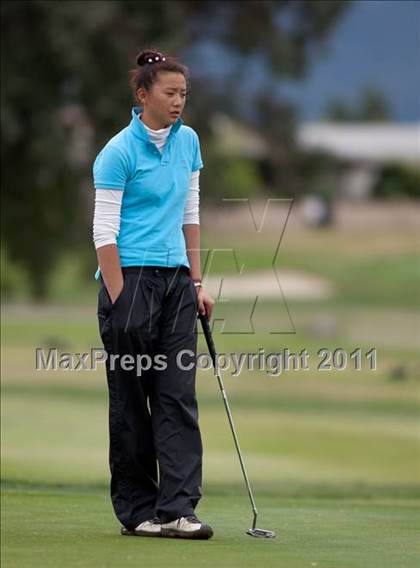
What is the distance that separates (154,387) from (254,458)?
793 centimetres

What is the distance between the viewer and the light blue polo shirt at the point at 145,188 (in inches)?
268

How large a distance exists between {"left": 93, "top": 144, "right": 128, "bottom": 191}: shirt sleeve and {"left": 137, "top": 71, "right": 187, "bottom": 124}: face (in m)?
0.25

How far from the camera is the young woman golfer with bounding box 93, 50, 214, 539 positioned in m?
6.81

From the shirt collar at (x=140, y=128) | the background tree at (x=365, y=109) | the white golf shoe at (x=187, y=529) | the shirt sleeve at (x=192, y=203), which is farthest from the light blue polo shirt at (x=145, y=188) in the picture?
the background tree at (x=365, y=109)

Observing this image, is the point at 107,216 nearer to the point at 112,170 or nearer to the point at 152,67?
the point at 112,170

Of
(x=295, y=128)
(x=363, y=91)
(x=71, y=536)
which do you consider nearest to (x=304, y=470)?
(x=71, y=536)

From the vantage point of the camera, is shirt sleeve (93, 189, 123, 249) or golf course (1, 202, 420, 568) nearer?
golf course (1, 202, 420, 568)

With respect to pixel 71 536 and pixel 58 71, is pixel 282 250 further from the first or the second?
pixel 71 536

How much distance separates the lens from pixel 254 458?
1477cm

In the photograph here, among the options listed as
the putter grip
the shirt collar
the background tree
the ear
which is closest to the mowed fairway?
the putter grip

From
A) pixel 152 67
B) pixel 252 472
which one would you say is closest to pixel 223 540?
pixel 152 67

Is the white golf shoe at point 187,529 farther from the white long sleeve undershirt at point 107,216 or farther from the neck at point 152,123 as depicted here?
the neck at point 152,123

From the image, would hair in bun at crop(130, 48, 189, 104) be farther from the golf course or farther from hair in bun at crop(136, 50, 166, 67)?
the golf course

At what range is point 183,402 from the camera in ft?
22.6
